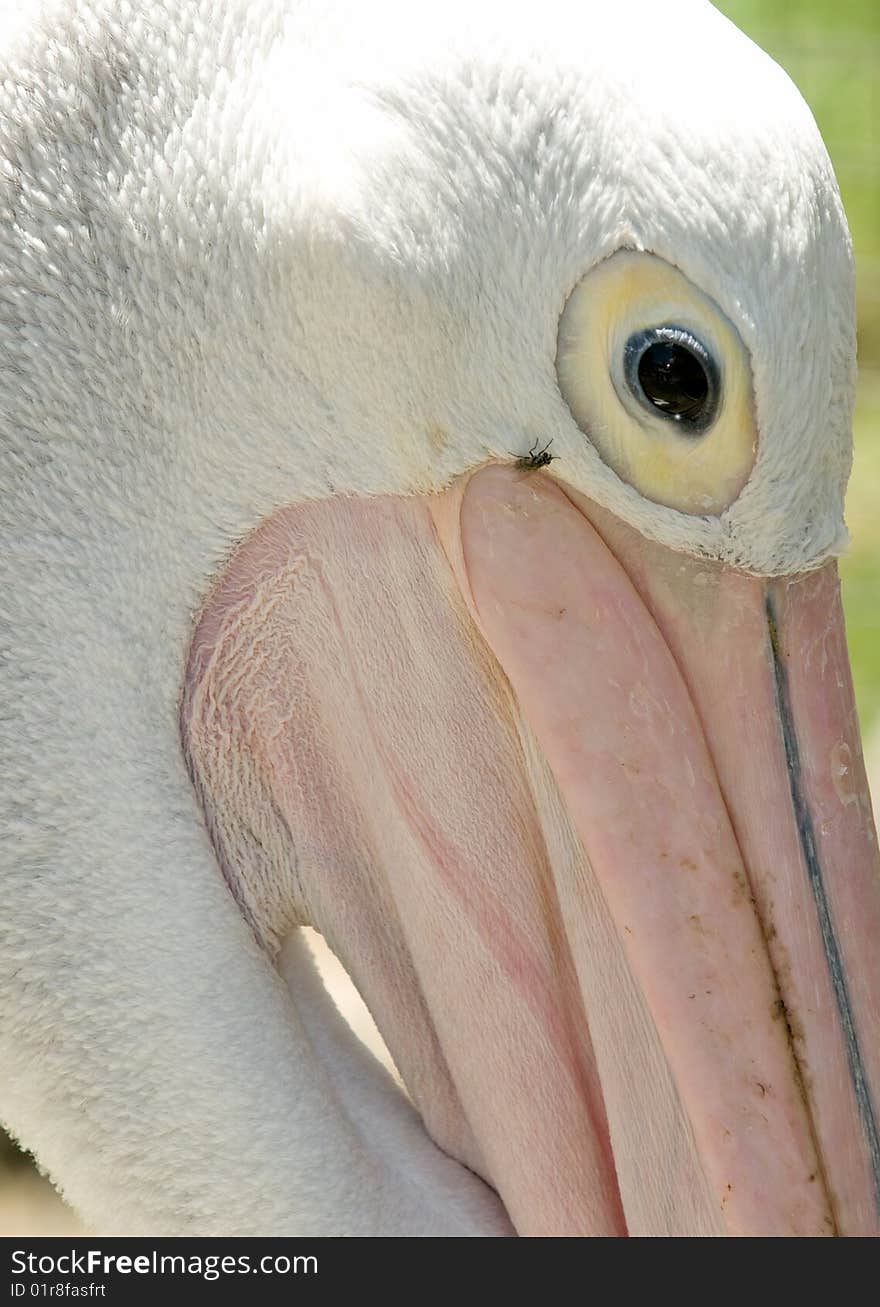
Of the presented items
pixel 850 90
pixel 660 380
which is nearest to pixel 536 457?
pixel 660 380

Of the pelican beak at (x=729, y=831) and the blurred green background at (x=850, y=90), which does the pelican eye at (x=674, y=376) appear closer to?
the pelican beak at (x=729, y=831)

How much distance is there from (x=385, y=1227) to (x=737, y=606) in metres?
0.74

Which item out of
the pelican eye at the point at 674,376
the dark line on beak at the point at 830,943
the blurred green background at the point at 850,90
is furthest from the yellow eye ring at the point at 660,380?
the blurred green background at the point at 850,90

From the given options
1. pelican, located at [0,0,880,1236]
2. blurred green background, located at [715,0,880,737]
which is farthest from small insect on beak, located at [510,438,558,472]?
blurred green background, located at [715,0,880,737]

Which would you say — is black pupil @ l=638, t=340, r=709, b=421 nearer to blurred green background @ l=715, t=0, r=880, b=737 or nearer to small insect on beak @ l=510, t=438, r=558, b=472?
small insect on beak @ l=510, t=438, r=558, b=472

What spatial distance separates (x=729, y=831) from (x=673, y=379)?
0.40 metres

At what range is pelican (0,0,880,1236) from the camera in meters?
1.35

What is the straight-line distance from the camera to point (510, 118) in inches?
52.7

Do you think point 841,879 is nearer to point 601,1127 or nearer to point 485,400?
point 601,1127

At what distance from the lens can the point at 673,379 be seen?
4.43 ft

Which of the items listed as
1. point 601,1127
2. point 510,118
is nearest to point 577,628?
point 510,118

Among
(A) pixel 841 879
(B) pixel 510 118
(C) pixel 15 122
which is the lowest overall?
(A) pixel 841 879

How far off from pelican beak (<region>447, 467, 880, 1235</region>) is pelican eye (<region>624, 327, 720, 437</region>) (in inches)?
5.1

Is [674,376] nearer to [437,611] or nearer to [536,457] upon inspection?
[536,457]
